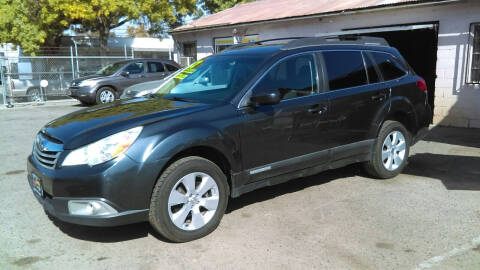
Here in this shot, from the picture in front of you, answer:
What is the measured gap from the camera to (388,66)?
568cm

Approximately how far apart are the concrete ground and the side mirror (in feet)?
4.02

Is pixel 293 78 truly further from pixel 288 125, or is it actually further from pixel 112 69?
pixel 112 69

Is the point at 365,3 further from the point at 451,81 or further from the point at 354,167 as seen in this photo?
Result: the point at 354,167

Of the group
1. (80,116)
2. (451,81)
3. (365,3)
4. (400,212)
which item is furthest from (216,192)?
(365,3)

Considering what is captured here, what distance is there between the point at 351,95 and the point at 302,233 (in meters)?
1.93

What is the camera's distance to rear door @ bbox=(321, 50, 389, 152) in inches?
192

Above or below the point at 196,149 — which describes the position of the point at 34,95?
below

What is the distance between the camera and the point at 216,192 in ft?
12.8

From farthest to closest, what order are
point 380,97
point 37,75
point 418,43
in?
point 37,75 < point 418,43 < point 380,97

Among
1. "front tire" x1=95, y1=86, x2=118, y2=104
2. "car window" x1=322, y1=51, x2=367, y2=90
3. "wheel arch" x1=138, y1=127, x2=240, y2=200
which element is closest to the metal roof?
"front tire" x1=95, y1=86, x2=118, y2=104

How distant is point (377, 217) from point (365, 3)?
331 inches

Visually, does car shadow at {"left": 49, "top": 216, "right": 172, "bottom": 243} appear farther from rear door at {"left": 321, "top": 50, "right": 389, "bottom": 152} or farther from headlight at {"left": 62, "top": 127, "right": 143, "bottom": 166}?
rear door at {"left": 321, "top": 50, "right": 389, "bottom": 152}

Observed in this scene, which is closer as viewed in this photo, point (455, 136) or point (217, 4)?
point (455, 136)

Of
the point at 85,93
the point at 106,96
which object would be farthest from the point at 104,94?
the point at 85,93
